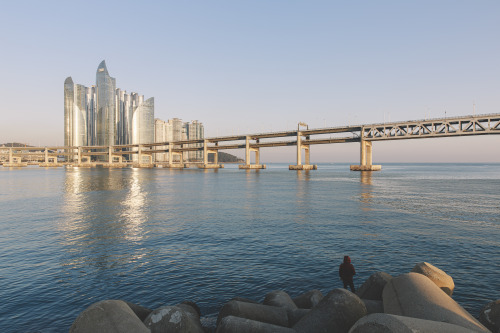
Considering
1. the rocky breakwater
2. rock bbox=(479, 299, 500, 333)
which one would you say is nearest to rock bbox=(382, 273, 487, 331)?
the rocky breakwater

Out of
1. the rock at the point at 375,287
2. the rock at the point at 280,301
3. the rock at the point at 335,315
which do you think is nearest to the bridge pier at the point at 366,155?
the rock at the point at 375,287

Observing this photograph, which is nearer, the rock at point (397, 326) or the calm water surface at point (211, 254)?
the rock at point (397, 326)

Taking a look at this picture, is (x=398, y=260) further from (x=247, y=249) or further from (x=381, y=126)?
(x=381, y=126)

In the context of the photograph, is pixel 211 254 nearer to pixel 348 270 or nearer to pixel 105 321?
pixel 348 270

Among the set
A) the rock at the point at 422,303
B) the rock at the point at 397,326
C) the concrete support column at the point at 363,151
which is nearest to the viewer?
the rock at the point at 397,326

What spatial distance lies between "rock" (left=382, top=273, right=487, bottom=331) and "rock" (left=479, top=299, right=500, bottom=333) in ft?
3.34

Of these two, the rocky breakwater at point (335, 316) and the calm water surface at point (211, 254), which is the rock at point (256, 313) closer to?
the rocky breakwater at point (335, 316)

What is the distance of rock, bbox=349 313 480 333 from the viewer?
4754 mm

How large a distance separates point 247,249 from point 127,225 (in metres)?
12.9

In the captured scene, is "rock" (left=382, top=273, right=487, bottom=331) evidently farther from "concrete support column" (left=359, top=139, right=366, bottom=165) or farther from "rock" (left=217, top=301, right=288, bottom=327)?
"concrete support column" (left=359, top=139, right=366, bottom=165)

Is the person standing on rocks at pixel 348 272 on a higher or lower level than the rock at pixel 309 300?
A: higher

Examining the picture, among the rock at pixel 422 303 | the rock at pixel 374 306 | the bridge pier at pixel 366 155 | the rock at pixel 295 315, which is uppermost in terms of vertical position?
the bridge pier at pixel 366 155

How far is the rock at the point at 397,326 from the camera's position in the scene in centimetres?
475

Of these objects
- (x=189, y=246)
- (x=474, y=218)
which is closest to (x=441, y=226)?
(x=474, y=218)
